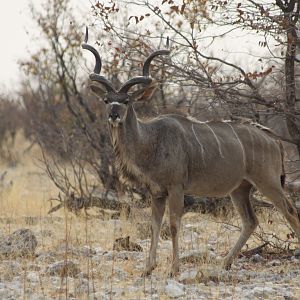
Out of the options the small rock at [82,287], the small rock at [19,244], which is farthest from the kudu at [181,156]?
the small rock at [19,244]

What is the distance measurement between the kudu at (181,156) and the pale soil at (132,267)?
0.29 meters

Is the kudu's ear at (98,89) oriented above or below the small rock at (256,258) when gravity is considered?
above

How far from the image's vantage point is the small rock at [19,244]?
6.76 metres

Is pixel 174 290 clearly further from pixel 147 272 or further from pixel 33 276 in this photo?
pixel 33 276

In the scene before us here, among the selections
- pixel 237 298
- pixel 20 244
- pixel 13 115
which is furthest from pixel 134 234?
pixel 13 115

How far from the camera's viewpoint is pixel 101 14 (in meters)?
7.48

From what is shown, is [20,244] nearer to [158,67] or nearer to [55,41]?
[158,67]

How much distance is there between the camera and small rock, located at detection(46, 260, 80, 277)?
19.3 ft

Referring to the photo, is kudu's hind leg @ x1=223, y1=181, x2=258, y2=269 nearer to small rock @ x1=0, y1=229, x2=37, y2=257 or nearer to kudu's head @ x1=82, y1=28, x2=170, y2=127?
kudu's head @ x1=82, y1=28, x2=170, y2=127

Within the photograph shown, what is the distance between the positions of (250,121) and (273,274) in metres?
1.53

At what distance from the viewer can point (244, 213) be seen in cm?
707

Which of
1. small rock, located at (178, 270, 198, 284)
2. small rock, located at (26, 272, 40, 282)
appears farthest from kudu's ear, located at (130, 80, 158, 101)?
small rock, located at (26, 272, 40, 282)

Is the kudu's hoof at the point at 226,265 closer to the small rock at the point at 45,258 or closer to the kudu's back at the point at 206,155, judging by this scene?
the kudu's back at the point at 206,155

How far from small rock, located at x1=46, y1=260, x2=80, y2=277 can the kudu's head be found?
1.18 m
